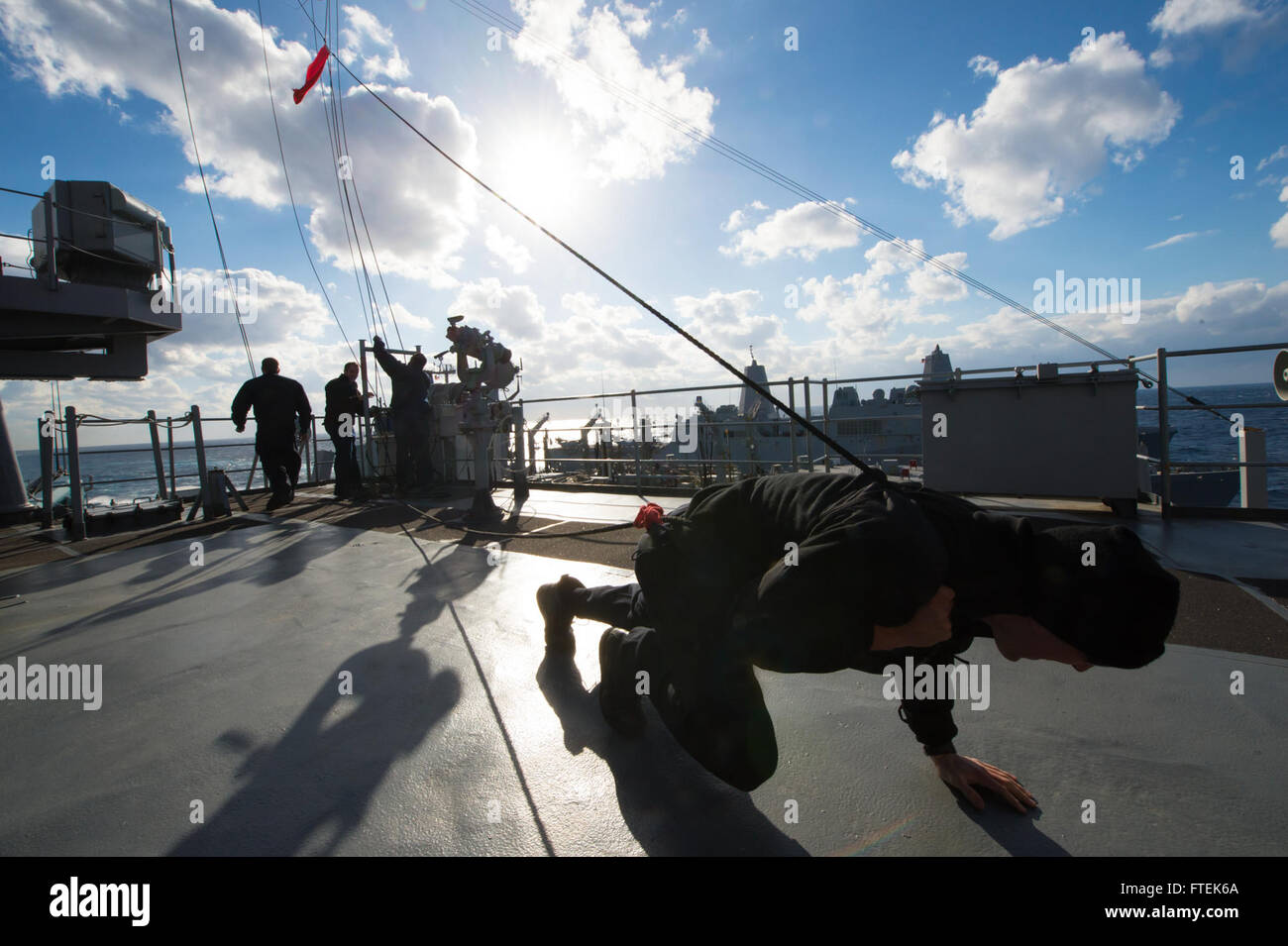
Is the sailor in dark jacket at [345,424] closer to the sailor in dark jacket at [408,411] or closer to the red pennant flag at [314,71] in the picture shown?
the sailor in dark jacket at [408,411]

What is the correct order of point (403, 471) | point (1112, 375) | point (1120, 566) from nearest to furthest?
point (1120, 566) < point (1112, 375) < point (403, 471)

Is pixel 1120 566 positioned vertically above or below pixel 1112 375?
below

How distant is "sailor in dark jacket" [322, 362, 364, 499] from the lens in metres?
7.62

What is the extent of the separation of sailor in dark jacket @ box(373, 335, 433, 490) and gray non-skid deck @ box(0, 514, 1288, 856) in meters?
5.35

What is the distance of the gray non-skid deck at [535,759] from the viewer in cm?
133

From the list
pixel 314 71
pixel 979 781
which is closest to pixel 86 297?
pixel 314 71

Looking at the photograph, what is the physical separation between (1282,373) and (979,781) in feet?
16.8

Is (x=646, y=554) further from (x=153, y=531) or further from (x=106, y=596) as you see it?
(x=153, y=531)

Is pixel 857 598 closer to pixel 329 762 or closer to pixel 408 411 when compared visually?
pixel 329 762

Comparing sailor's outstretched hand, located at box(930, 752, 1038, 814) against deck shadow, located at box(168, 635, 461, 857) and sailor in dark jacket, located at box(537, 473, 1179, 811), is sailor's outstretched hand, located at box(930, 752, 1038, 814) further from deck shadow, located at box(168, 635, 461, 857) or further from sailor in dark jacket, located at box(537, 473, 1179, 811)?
deck shadow, located at box(168, 635, 461, 857)

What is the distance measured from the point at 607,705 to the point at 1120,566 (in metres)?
1.33

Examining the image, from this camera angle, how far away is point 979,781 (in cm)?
142

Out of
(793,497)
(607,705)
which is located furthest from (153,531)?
(793,497)

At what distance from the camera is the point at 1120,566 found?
3.26 ft
